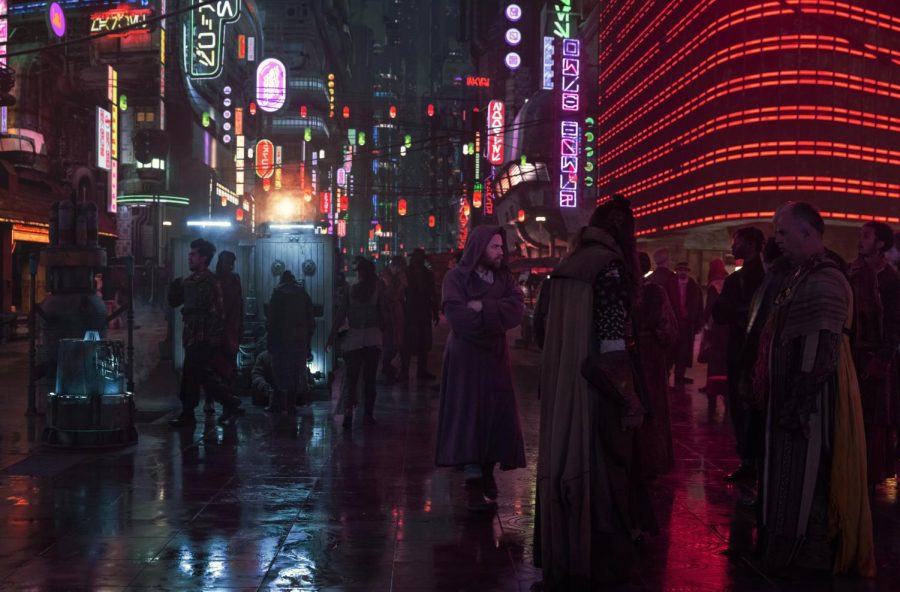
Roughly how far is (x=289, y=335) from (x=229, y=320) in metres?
0.70

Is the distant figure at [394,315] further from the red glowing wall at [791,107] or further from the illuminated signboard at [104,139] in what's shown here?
the illuminated signboard at [104,139]

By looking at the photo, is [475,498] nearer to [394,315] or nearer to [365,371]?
[365,371]

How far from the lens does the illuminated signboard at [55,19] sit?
1207 inches

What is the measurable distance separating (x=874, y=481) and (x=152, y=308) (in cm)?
3551

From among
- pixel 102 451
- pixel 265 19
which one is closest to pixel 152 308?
pixel 102 451

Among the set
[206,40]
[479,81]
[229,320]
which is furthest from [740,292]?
[479,81]

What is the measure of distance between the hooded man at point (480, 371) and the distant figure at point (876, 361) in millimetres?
2536

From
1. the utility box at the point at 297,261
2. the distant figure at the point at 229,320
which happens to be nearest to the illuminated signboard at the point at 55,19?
the utility box at the point at 297,261

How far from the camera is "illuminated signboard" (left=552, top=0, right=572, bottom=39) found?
5899cm

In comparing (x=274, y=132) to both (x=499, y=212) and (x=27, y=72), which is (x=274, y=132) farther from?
(x=27, y=72)

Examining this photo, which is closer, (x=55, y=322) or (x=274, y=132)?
(x=55, y=322)

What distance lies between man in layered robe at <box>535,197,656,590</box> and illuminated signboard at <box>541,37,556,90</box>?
153ft

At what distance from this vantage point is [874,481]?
7074mm

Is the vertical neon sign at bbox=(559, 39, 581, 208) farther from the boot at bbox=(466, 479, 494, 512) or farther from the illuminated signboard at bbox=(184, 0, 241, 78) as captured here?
the boot at bbox=(466, 479, 494, 512)
